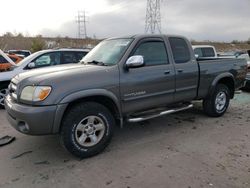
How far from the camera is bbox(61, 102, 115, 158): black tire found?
13.1ft

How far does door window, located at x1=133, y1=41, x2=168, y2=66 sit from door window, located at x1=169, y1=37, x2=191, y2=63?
272 millimetres

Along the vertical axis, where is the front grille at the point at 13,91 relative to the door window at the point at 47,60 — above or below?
below

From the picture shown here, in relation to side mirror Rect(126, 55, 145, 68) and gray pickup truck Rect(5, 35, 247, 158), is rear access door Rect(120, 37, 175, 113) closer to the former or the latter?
gray pickup truck Rect(5, 35, 247, 158)

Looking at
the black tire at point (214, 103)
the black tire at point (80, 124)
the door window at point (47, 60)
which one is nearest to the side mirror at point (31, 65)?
the door window at point (47, 60)

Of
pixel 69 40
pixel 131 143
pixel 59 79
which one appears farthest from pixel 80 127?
pixel 69 40

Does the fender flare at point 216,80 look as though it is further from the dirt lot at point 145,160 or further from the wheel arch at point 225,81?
the dirt lot at point 145,160

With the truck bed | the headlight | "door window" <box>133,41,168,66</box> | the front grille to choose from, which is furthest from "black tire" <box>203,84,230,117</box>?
the front grille

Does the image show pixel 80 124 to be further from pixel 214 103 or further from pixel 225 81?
pixel 225 81

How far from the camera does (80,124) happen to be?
4.13 meters

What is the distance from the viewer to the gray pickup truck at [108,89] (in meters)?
3.85

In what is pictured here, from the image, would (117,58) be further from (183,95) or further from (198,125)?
(198,125)

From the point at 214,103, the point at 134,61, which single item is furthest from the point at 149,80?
the point at 214,103

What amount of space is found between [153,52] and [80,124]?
6.73 feet

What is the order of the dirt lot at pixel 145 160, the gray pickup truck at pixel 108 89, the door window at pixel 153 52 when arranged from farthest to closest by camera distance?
Answer: the door window at pixel 153 52 → the gray pickup truck at pixel 108 89 → the dirt lot at pixel 145 160
